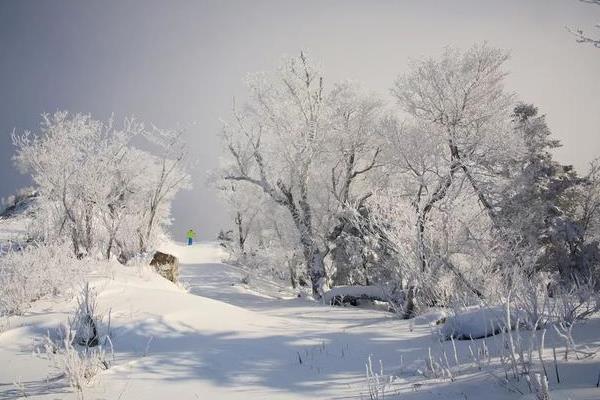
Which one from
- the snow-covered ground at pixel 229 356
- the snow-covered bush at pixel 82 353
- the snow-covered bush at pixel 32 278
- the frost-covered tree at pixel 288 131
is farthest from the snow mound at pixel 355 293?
the snow-covered bush at pixel 82 353

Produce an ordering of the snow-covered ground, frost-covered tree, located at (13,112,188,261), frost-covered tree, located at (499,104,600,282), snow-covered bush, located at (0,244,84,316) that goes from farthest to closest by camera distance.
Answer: frost-covered tree, located at (499,104,600,282)
frost-covered tree, located at (13,112,188,261)
snow-covered bush, located at (0,244,84,316)
the snow-covered ground

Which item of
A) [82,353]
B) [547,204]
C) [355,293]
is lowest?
[355,293]

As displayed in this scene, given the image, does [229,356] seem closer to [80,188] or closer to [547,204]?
[80,188]

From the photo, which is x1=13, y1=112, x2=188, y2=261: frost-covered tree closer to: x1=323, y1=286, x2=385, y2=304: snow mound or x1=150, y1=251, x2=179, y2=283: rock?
x1=150, y1=251, x2=179, y2=283: rock

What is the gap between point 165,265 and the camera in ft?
44.9

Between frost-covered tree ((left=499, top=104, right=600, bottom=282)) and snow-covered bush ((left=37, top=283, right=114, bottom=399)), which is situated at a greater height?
frost-covered tree ((left=499, top=104, right=600, bottom=282))

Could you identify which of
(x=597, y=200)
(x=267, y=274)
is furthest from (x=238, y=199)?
(x=597, y=200)

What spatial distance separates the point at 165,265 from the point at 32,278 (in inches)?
272

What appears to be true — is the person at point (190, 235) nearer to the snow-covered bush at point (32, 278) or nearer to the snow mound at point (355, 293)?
the snow mound at point (355, 293)

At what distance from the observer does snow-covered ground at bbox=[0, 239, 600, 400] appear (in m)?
3.63

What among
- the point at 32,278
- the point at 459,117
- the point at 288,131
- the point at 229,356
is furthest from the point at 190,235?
the point at 229,356

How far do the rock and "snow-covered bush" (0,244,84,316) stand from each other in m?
5.56

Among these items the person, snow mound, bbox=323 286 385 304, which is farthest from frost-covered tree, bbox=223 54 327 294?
the person

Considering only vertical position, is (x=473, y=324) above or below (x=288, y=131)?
below
